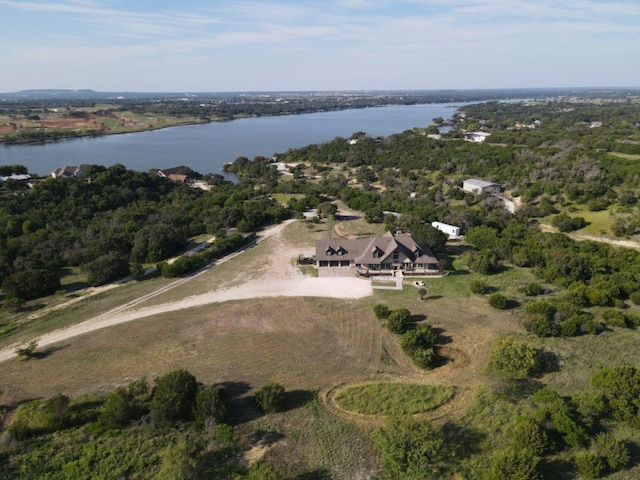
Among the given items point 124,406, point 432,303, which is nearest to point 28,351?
point 124,406

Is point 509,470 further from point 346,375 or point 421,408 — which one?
point 346,375

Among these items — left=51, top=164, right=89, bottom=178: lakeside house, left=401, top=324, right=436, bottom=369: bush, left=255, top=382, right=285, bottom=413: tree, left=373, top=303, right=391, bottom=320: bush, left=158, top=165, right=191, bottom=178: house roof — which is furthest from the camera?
left=158, top=165, right=191, bottom=178: house roof

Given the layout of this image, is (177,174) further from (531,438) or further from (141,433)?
(531,438)

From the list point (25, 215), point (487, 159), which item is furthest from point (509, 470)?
point (487, 159)

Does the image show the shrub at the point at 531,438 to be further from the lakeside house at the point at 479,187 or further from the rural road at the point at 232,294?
the lakeside house at the point at 479,187

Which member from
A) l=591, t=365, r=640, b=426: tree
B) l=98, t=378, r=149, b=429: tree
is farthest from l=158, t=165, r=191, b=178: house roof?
l=591, t=365, r=640, b=426: tree

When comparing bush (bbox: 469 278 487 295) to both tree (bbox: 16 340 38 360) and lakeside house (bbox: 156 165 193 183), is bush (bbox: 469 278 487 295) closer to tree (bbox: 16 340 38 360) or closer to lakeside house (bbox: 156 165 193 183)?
tree (bbox: 16 340 38 360)
